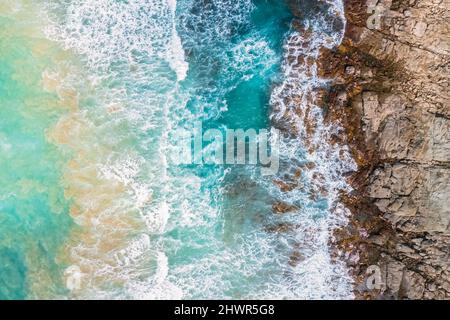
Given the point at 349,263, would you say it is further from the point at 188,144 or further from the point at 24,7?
the point at 24,7

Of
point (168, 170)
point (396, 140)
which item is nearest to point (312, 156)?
point (396, 140)

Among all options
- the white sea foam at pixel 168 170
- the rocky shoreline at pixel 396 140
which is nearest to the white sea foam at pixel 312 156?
the white sea foam at pixel 168 170

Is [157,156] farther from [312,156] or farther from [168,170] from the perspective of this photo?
[312,156]

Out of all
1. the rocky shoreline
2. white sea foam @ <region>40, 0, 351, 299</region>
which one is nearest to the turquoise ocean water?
white sea foam @ <region>40, 0, 351, 299</region>

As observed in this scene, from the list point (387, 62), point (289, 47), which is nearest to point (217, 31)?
point (289, 47)

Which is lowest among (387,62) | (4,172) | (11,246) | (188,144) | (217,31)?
(11,246)

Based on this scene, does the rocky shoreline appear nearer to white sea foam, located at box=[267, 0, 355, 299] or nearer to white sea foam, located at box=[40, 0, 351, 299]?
white sea foam, located at box=[267, 0, 355, 299]
